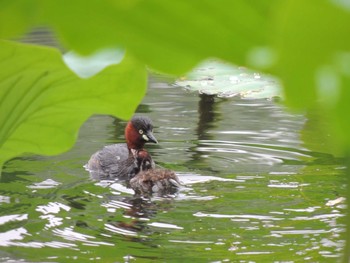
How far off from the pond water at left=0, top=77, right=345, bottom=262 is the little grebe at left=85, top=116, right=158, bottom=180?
114mm

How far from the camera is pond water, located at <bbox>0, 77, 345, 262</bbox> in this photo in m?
3.55

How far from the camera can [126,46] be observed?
0.31 m

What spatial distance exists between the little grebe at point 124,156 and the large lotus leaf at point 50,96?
13.4 ft

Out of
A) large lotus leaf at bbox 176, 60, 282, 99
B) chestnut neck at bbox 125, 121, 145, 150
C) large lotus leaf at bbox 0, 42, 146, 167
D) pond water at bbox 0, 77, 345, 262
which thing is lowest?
large lotus leaf at bbox 0, 42, 146, 167

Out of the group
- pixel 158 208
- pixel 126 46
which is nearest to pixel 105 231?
pixel 158 208

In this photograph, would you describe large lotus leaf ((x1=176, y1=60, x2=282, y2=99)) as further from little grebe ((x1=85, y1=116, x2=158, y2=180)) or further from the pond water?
little grebe ((x1=85, y1=116, x2=158, y2=180))

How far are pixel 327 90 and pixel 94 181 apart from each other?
179 inches

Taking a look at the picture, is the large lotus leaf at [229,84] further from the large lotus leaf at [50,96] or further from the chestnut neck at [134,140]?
the large lotus leaf at [50,96]

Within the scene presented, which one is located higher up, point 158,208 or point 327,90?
point 158,208

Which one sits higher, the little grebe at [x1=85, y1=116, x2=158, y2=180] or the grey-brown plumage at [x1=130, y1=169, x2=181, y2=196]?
the little grebe at [x1=85, y1=116, x2=158, y2=180]

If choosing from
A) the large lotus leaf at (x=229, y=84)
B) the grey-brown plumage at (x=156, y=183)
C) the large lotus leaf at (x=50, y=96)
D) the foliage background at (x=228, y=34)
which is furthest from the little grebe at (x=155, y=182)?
the foliage background at (x=228, y=34)

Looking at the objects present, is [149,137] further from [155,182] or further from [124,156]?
[155,182]

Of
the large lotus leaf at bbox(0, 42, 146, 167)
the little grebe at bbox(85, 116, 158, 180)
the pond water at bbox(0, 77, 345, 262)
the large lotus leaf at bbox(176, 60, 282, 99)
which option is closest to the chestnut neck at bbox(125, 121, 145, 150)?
the little grebe at bbox(85, 116, 158, 180)

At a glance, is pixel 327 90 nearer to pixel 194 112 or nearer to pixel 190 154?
pixel 190 154
